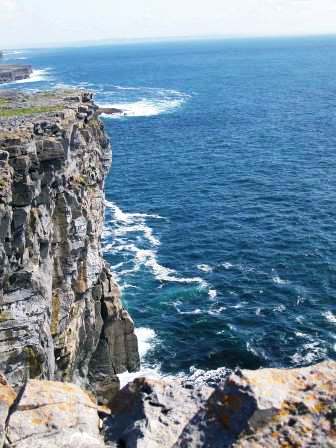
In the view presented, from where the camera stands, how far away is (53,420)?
14.4 meters

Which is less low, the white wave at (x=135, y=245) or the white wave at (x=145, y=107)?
the white wave at (x=145, y=107)

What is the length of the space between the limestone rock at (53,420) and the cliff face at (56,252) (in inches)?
825

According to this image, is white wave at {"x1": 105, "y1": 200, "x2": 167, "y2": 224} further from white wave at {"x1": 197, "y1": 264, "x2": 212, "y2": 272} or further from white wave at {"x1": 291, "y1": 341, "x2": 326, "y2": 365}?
white wave at {"x1": 291, "y1": 341, "x2": 326, "y2": 365}

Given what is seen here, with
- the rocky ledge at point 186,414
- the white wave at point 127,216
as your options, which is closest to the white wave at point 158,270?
the white wave at point 127,216

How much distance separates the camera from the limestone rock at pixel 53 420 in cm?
1384

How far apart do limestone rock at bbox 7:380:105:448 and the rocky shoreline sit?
0.03 m

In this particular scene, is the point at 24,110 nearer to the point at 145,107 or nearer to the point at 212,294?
the point at 212,294

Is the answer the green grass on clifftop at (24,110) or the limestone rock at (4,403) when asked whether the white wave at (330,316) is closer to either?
the green grass on clifftop at (24,110)

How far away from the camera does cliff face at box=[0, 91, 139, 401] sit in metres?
36.4

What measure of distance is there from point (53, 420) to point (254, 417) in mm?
5790

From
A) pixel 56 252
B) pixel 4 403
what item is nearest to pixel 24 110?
pixel 56 252

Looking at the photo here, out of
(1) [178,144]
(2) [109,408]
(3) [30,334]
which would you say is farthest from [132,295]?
(1) [178,144]

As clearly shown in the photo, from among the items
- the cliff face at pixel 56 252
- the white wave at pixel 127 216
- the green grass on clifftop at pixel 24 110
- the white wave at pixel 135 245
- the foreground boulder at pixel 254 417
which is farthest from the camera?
the white wave at pixel 127 216

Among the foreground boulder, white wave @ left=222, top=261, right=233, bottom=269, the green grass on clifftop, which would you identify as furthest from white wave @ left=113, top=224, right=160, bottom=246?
the foreground boulder
